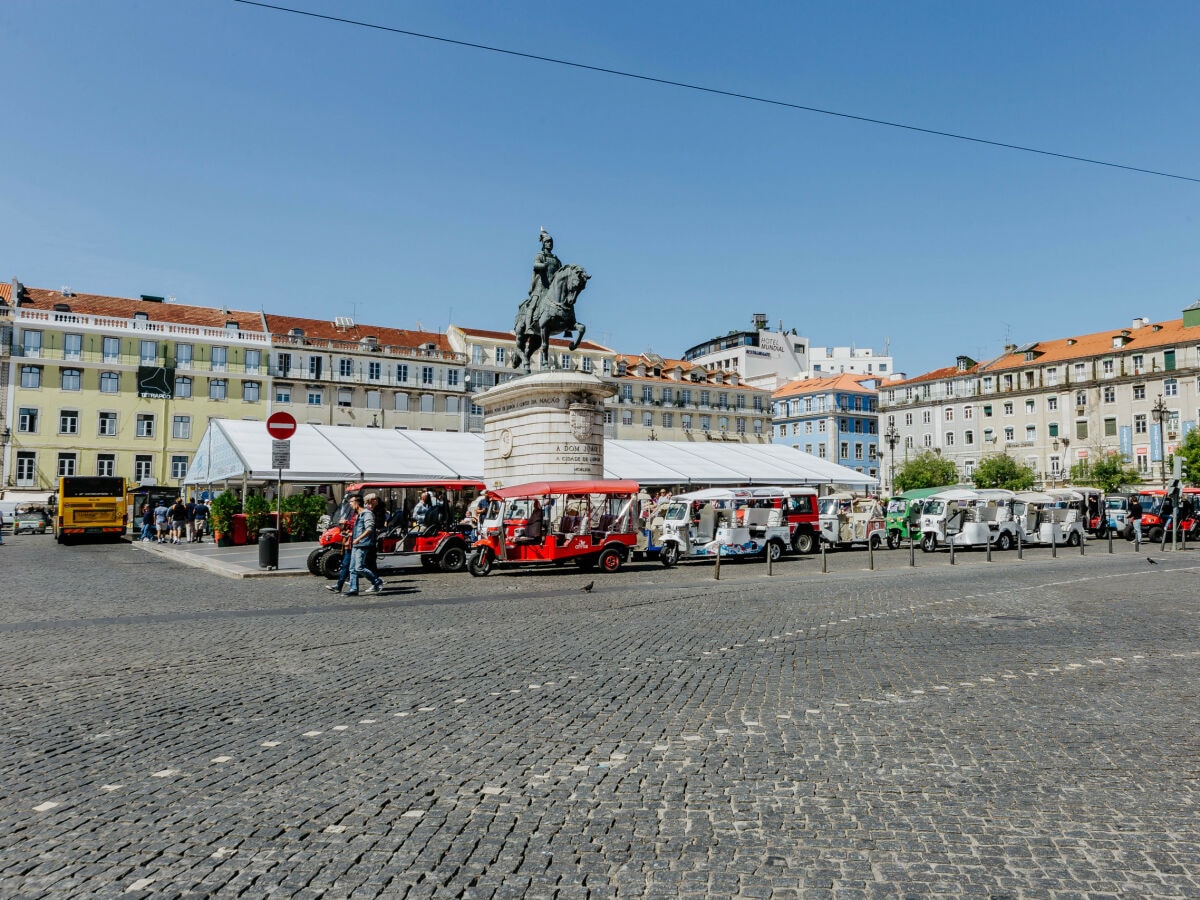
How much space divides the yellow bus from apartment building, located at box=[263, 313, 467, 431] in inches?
1295

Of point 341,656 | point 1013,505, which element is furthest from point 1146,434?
point 341,656

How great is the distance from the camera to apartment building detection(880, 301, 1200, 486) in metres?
69.7

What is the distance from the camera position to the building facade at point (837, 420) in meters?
94.4

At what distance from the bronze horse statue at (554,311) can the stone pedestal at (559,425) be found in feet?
5.49

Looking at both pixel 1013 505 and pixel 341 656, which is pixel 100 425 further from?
pixel 341 656

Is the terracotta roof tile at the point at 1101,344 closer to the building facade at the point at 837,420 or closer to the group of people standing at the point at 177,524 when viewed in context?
the building facade at the point at 837,420

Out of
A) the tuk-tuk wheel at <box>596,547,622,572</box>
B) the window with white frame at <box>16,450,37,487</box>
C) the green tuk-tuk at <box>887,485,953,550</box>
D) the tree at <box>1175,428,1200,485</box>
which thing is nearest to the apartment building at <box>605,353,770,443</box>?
the tree at <box>1175,428,1200,485</box>

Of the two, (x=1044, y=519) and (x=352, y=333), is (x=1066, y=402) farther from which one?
(x=352, y=333)

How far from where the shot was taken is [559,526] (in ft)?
66.3

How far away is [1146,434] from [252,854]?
8094cm

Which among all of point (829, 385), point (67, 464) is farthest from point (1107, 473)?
point (67, 464)

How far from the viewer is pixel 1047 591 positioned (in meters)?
15.9

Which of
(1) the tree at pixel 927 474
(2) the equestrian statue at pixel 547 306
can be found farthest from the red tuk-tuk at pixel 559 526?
(1) the tree at pixel 927 474

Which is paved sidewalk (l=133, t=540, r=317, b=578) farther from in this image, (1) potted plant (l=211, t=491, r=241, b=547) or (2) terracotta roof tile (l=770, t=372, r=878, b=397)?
(2) terracotta roof tile (l=770, t=372, r=878, b=397)
